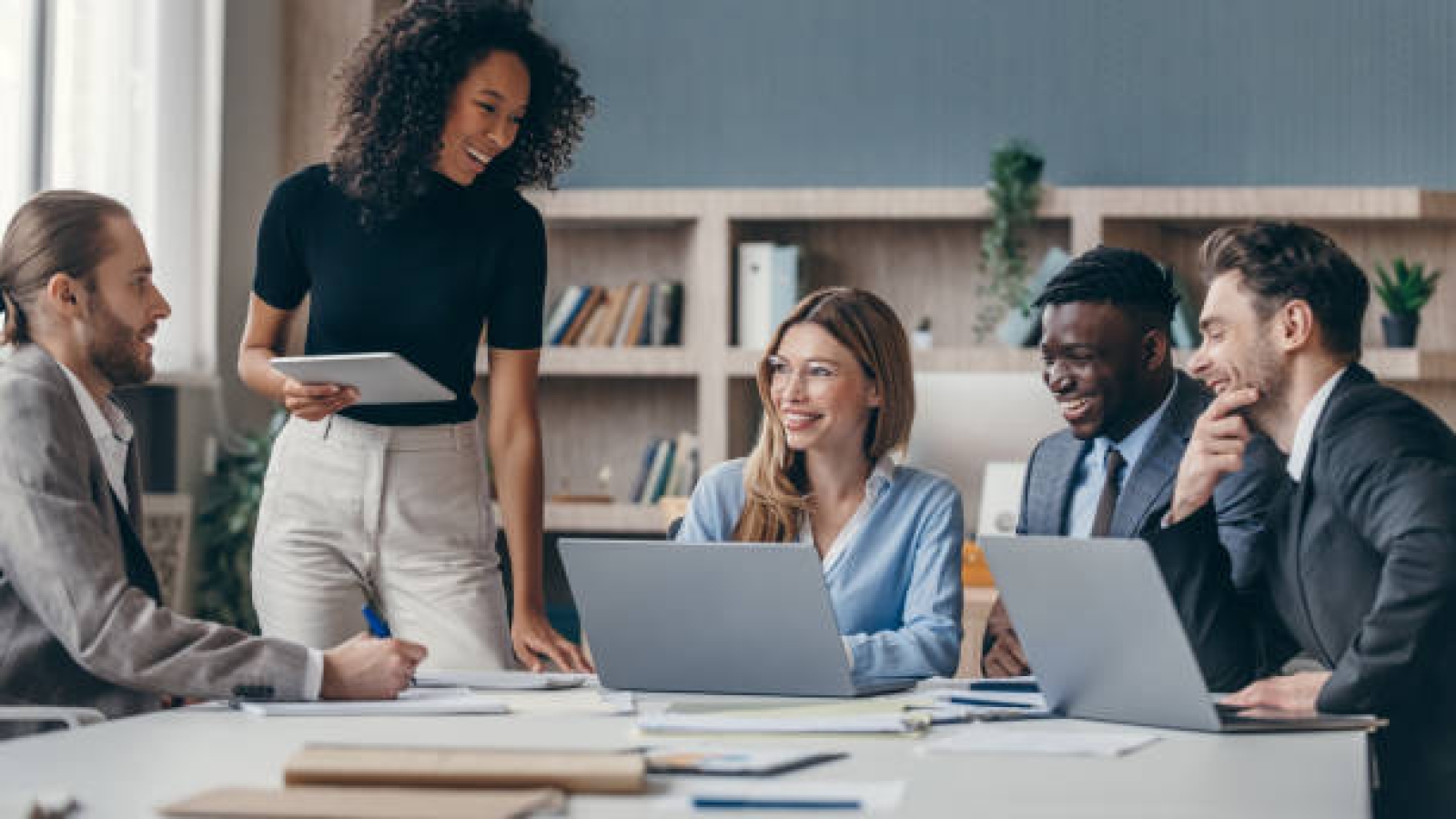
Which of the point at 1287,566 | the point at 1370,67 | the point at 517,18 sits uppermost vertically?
the point at 1370,67

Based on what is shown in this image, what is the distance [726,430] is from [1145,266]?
2714 millimetres

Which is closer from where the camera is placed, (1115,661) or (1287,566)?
(1115,661)

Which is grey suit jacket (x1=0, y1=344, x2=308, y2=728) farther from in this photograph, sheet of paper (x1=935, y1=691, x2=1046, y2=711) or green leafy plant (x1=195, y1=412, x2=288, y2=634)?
green leafy plant (x1=195, y1=412, x2=288, y2=634)

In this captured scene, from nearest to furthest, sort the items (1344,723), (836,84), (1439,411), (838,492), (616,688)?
(1344,723) → (616,688) → (838,492) → (1439,411) → (836,84)

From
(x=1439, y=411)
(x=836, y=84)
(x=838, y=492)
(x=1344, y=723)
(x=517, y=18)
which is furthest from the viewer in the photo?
(x=836, y=84)

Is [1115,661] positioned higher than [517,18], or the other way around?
[517,18]

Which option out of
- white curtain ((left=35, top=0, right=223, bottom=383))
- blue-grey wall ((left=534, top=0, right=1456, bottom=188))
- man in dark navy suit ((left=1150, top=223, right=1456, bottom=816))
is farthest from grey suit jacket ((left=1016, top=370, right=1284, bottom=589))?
blue-grey wall ((left=534, top=0, right=1456, bottom=188))

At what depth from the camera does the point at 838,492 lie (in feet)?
8.06

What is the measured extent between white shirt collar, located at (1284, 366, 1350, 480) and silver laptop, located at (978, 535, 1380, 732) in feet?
1.18

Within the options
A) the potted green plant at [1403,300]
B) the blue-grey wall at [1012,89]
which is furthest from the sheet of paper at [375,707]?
the blue-grey wall at [1012,89]

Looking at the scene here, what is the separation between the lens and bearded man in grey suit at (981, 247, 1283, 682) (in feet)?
8.23

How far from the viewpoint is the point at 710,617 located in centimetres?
183

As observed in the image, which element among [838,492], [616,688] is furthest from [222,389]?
[616,688]

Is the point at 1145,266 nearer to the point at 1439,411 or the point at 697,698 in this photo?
the point at 697,698
